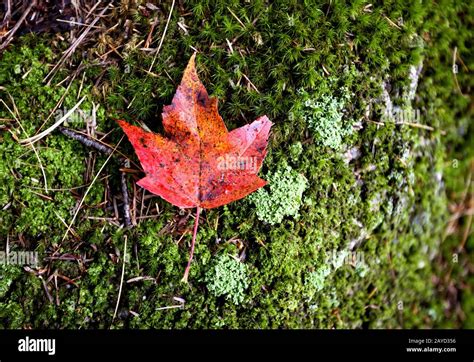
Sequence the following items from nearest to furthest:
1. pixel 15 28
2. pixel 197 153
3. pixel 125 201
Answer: pixel 197 153 < pixel 125 201 < pixel 15 28

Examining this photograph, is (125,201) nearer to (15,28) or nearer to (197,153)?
(197,153)

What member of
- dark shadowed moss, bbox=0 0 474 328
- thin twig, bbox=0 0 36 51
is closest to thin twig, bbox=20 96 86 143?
dark shadowed moss, bbox=0 0 474 328

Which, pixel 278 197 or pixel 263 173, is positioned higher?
pixel 263 173

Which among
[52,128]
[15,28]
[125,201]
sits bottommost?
[125,201]

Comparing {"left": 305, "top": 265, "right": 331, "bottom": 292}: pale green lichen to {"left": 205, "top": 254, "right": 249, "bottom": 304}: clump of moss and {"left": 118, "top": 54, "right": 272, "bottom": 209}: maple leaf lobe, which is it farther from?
{"left": 118, "top": 54, "right": 272, "bottom": 209}: maple leaf lobe

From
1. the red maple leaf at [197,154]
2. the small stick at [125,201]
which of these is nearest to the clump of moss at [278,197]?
the red maple leaf at [197,154]

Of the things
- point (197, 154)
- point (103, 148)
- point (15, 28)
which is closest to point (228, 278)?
point (197, 154)
